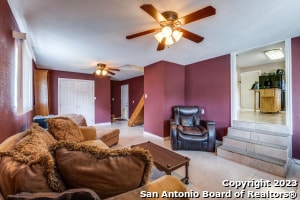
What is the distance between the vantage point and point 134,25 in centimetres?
227

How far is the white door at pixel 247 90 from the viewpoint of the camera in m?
6.59

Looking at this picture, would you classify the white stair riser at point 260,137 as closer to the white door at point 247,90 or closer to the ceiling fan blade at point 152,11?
the ceiling fan blade at point 152,11

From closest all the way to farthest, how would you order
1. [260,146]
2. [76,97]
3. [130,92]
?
[260,146]
[76,97]
[130,92]

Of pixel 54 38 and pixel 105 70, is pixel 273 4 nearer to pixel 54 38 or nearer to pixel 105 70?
pixel 54 38

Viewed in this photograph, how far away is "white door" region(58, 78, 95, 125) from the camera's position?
5.72 metres

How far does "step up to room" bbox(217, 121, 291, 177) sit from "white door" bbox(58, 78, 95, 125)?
5264 millimetres

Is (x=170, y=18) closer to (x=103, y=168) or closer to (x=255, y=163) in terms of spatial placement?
(x=103, y=168)

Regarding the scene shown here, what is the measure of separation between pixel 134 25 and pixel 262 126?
3248 millimetres

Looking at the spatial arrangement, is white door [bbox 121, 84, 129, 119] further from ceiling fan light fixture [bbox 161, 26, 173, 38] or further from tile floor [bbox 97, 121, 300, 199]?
ceiling fan light fixture [bbox 161, 26, 173, 38]

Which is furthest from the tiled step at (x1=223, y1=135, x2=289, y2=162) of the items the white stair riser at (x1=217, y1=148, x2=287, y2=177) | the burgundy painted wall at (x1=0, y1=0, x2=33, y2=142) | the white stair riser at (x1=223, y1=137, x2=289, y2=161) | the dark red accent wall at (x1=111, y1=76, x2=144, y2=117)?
the dark red accent wall at (x1=111, y1=76, x2=144, y2=117)

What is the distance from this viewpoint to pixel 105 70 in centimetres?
460

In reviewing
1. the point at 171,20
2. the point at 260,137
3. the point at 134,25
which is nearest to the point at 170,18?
the point at 171,20

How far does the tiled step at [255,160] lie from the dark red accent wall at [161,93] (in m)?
1.73

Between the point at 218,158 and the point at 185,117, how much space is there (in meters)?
1.30
